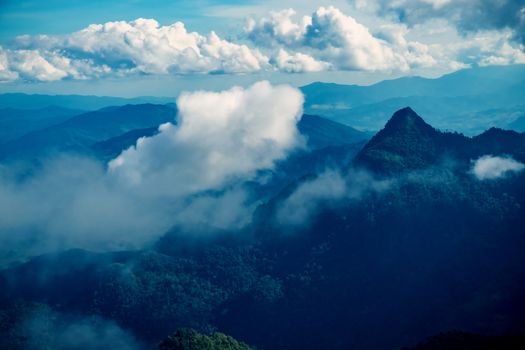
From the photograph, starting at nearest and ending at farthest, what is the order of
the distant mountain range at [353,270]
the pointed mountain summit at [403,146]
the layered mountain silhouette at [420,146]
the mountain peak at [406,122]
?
the distant mountain range at [353,270], the layered mountain silhouette at [420,146], the pointed mountain summit at [403,146], the mountain peak at [406,122]

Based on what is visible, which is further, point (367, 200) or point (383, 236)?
point (367, 200)

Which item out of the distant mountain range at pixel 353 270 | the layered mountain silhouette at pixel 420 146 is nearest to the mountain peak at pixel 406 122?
the layered mountain silhouette at pixel 420 146

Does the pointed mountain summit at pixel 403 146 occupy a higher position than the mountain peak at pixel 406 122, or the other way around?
the mountain peak at pixel 406 122

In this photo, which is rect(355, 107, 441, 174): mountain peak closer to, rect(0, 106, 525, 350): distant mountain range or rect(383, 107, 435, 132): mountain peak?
rect(383, 107, 435, 132): mountain peak

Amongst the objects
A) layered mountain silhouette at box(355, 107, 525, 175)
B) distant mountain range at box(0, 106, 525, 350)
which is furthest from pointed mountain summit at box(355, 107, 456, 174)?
distant mountain range at box(0, 106, 525, 350)

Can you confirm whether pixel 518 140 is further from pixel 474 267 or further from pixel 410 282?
pixel 410 282

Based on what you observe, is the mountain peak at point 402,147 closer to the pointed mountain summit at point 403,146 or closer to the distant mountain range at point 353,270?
the pointed mountain summit at point 403,146

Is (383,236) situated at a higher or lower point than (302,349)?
higher

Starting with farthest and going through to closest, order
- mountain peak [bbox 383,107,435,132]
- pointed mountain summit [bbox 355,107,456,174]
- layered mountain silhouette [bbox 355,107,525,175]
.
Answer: mountain peak [bbox 383,107,435,132], pointed mountain summit [bbox 355,107,456,174], layered mountain silhouette [bbox 355,107,525,175]

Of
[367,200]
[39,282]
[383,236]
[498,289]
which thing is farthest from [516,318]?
[39,282]
